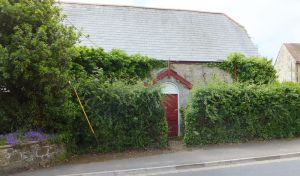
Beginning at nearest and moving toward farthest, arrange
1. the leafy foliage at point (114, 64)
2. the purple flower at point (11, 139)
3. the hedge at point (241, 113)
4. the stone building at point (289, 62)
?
the purple flower at point (11, 139)
the hedge at point (241, 113)
the leafy foliage at point (114, 64)
the stone building at point (289, 62)

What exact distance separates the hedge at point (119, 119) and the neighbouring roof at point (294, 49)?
2594 cm

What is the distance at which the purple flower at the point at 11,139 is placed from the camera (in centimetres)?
1078

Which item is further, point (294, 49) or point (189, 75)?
point (294, 49)

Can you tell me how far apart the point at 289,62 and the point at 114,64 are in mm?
26327

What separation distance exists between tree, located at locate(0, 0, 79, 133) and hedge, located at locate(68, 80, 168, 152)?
98 cm

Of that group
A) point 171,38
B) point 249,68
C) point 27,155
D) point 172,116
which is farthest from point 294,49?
point 27,155

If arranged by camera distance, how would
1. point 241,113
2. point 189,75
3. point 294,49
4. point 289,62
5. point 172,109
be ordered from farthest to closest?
1. point 294,49
2. point 289,62
3. point 189,75
4. point 172,109
5. point 241,113

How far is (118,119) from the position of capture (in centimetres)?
Result: 1329

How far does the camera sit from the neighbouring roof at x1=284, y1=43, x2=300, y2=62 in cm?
3518

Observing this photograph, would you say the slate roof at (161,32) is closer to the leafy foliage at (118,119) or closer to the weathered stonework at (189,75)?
the weathered stonework at (189,75)

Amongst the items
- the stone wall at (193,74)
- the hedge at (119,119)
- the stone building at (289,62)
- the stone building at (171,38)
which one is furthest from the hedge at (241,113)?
the stone building at (289,62)

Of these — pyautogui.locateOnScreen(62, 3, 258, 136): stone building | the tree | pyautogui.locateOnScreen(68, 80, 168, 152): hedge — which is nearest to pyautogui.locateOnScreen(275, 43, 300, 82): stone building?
pyautogui.locateOnScreen(62, 3, 258, 136): stone building

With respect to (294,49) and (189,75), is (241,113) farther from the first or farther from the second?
(294,49)

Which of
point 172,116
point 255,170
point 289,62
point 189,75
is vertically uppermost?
point 289,62
